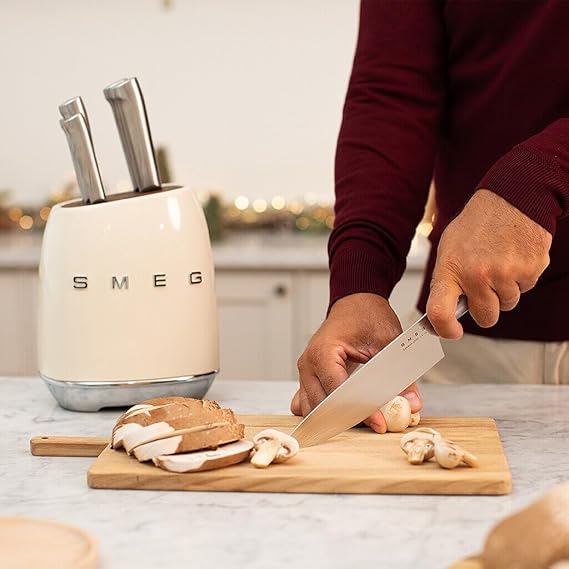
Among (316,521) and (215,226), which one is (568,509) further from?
(215,226)

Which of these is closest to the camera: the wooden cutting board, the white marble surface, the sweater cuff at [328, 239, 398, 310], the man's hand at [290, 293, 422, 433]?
the white marble surface

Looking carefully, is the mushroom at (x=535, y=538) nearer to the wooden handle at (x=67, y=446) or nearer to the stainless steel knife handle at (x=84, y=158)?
the wooden handle at (x=67, y=446)

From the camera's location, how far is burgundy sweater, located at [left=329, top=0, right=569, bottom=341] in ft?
3.92

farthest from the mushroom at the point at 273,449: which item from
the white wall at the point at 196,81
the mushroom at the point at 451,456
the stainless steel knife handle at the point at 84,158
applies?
the white wall at the point at 196,81

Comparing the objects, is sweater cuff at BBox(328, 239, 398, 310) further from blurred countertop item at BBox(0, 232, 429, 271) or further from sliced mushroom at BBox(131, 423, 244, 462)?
blurred countertop item at BBox(0, 232, 429, 271)

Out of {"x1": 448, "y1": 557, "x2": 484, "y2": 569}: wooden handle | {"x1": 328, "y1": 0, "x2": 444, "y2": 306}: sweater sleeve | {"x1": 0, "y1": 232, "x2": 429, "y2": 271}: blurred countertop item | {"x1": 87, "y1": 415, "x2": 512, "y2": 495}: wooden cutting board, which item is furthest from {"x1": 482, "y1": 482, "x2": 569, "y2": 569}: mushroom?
{"x1": 0, "y1": 232, "x2": 429, "y2": 271}: blurred countertop item

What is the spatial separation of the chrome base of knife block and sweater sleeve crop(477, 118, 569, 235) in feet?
1.17

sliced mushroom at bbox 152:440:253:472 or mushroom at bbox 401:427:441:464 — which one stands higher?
sliced mushroom at bbox 152:440:253:472

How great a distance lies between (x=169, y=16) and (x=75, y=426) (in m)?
2.40

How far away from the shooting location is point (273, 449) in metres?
0.80

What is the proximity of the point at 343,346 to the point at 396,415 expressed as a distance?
136 millimetres

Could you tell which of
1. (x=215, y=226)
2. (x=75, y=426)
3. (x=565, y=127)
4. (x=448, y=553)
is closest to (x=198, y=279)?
(x=75, y=426)

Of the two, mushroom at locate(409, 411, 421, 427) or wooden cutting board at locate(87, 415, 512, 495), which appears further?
mushroom at locate(409, 411, 421, 427)

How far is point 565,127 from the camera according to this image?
3.27ft
